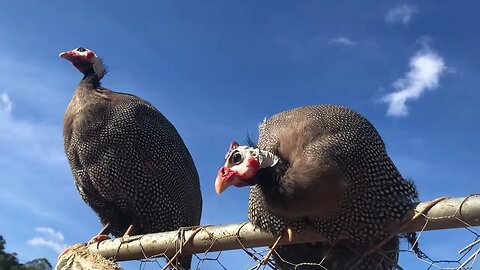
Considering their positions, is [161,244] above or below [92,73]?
below

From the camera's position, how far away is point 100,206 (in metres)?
5.71

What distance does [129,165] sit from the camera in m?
5.35

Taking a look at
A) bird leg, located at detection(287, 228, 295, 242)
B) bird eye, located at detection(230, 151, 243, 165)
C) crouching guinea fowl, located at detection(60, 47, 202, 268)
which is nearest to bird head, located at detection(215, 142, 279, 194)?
bird eye, located at detection(230, 151, 243, 165)

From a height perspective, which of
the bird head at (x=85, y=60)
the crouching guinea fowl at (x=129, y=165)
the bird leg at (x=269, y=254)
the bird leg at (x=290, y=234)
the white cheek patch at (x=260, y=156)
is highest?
the bird head at (x=85, y=60)

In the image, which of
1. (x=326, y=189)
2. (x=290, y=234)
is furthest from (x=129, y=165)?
(x=326, y=189)

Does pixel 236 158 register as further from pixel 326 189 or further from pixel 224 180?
pixel 326 189

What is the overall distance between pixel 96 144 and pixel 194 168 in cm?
106

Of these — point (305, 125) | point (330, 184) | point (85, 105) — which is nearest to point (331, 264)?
point (330, 184)

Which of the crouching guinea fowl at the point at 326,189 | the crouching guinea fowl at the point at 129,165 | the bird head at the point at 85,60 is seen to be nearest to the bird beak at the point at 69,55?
the bird head at the point at 85,60

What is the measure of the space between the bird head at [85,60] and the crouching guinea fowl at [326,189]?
10.6 feet

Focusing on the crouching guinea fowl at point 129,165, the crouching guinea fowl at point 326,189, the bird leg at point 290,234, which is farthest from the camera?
the crouching guinea fowl at point 129,165

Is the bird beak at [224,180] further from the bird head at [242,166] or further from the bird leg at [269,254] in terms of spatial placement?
the bird leg at [269,254]

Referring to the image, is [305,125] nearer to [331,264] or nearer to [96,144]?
[331,264]

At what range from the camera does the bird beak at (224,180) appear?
3.53 metres
